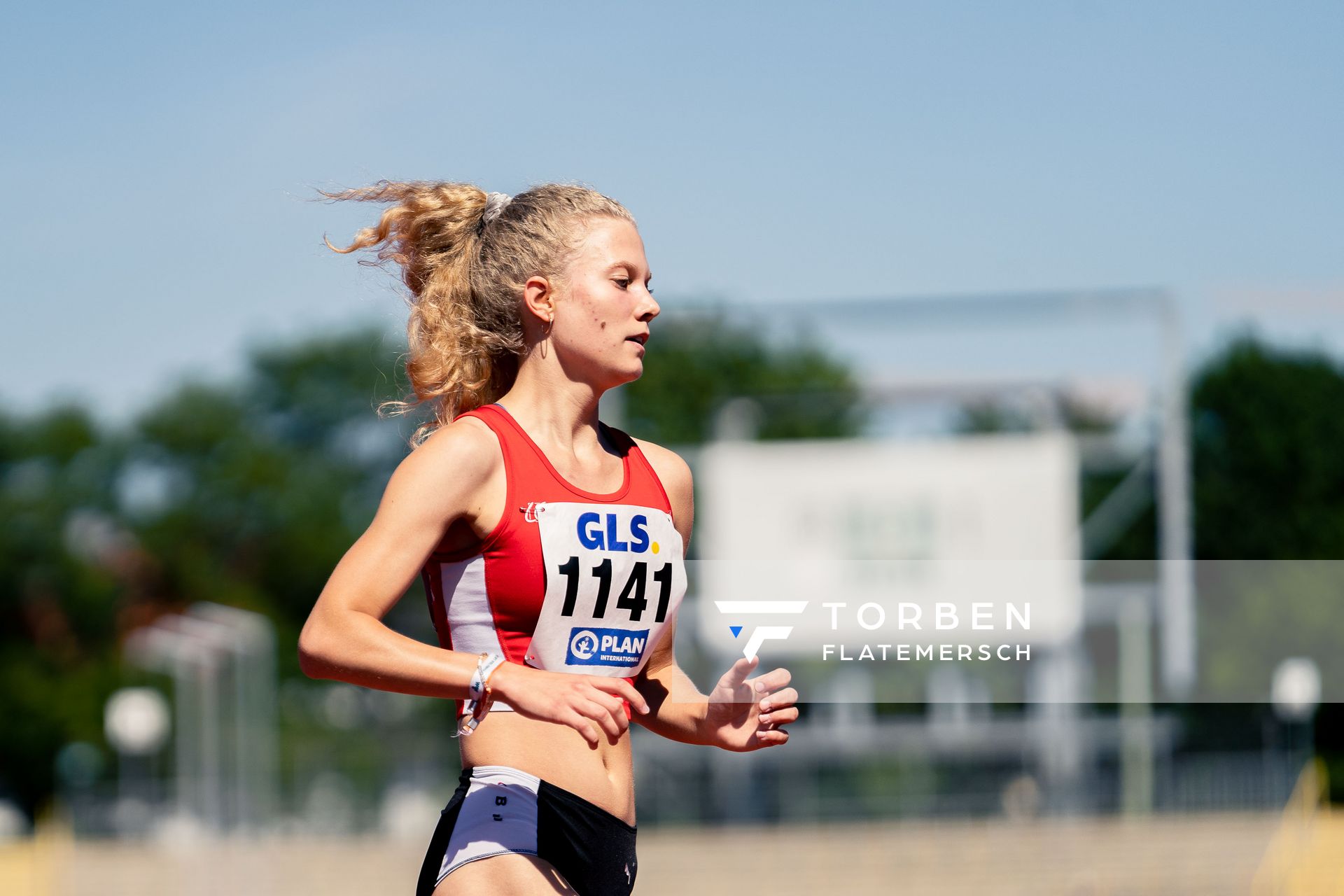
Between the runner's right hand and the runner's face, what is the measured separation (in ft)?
2.08

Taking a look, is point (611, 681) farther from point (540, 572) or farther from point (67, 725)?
point (67, 725)

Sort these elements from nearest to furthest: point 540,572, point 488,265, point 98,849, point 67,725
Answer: point 540,572 < point 488,265 < point 98,849 < point 67,725

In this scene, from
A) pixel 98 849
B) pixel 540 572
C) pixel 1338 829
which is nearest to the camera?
pixel 540 572

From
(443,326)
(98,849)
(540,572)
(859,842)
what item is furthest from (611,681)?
(98,849)

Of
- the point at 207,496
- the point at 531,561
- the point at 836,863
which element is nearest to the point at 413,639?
the point at 531,561

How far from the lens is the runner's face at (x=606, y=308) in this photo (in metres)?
2.87

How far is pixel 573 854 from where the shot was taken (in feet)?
9.03

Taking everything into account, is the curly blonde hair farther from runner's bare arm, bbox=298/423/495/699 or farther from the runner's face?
runner's bare arm, bbox=298/423/495/699

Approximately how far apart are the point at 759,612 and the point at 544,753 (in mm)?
1573

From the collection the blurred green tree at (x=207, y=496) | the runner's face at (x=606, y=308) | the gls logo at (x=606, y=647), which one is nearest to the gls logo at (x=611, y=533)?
the gls logo at (x=606, y=647)

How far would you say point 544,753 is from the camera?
9.12 ft

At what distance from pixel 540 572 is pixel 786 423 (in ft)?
149

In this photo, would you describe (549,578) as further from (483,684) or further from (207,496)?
(207,496)

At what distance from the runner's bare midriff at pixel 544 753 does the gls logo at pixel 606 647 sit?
13 cm
